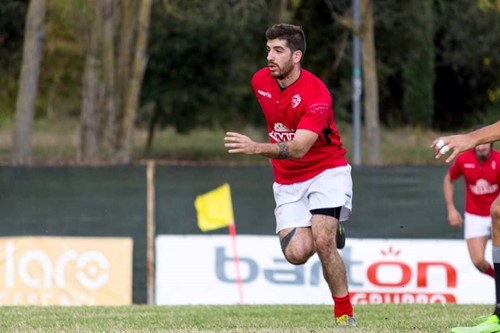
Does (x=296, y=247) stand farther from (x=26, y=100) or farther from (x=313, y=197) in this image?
(x=26, y=100)

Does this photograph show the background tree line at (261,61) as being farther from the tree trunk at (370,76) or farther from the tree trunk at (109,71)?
the tree trunk at (109,71)

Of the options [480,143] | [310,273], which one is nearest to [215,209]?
[310,273]

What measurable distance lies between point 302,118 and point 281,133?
12.9 inches

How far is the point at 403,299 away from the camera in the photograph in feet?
45.9

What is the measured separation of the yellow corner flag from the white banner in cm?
20

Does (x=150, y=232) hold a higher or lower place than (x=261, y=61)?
lower

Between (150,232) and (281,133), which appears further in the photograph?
(150,232)

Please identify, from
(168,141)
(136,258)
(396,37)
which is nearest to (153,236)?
(136,258)

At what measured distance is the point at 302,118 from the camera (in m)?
7.80

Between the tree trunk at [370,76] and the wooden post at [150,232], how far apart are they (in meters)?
13.0

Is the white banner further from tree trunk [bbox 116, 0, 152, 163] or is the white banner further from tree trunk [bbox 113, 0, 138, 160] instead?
tree trunk [bbox 113, 0, 138, 160]

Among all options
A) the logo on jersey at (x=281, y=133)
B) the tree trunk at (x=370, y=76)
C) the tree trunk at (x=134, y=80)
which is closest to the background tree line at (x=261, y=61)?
the tree trunk at (x=370, y=76)

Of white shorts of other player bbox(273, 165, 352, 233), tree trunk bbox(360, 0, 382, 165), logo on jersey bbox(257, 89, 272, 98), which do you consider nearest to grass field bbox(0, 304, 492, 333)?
white shorts of other player bbox(273, 165, 352, 233)

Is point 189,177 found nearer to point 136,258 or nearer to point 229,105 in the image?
point 136,258
